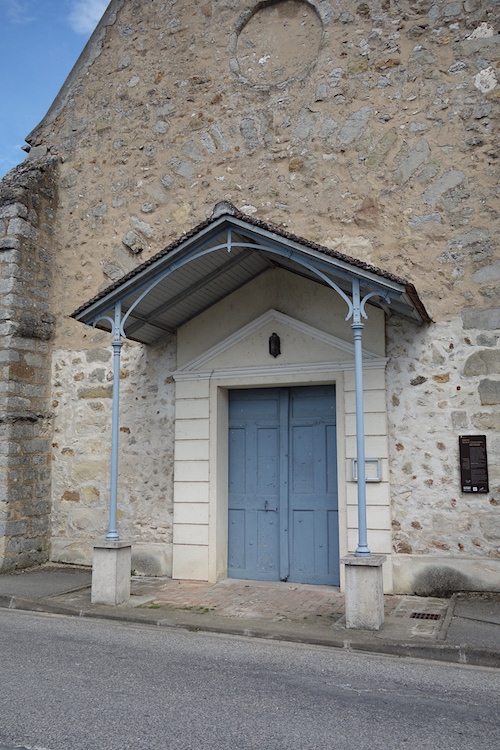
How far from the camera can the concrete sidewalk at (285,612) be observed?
15.8 ft

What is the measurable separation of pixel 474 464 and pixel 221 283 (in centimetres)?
330

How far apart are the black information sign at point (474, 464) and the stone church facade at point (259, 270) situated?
0.08 metres

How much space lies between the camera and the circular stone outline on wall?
7.93m

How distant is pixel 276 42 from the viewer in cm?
814

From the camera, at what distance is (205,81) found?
830 centimetres

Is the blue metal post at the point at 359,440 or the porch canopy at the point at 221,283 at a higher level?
the porch canopy at the point at 221,283

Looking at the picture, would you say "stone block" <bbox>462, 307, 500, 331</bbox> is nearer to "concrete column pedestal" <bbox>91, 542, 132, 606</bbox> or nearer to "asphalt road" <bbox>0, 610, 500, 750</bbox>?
"asphalt road" <bbox>0, 610, 500, 750</bbox>

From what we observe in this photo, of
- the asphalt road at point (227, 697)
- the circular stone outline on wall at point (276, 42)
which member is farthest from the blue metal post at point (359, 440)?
the circular stone outline on wall at point (276, 42)

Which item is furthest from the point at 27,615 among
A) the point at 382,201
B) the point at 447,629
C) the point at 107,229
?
the point at 382,201

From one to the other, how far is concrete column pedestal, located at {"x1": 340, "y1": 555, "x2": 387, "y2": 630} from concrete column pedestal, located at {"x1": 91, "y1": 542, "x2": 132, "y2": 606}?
2.22m

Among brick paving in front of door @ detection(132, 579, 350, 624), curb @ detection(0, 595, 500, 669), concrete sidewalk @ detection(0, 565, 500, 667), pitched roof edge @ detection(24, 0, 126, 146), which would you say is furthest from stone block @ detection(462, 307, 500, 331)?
pitched roof edge @ detection(24, 0, 126, 146)

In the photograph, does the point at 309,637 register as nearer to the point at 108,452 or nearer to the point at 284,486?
the point at 284,486

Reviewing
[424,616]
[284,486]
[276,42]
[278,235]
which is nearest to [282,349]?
[284,486]

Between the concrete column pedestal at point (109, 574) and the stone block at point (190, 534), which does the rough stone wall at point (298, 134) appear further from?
the concrete column pedestal at point (109, 574)
